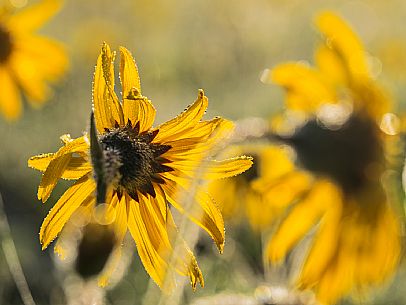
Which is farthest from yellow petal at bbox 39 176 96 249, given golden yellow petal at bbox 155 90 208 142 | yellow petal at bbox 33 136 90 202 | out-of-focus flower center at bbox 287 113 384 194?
out-of-focus flower center at bbox 287 113 384 194

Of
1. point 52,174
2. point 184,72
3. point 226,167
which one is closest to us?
point 52,174

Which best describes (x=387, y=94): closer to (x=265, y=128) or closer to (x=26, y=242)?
(x=265, y=128)

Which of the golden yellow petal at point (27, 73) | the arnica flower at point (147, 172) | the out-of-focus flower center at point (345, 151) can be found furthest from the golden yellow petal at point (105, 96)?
the golden yellow petal at point (27, 73)

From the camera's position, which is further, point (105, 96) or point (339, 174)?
point (339, 174)

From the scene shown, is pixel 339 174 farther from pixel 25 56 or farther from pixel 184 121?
pixel 25 56

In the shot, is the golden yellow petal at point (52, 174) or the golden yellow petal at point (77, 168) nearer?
the golden yellow petal at point (52, 174)

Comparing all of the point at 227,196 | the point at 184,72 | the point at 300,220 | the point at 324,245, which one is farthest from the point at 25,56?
the point at 184,72

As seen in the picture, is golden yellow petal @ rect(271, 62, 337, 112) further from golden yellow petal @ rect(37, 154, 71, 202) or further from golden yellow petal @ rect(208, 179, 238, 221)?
golden yellow petal @ rect(37, 154, 71, 202)

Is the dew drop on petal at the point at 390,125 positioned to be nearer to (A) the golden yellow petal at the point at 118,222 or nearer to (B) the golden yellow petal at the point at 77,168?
(A) the golden yellow petal at the point at 118,222
